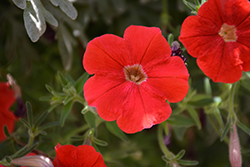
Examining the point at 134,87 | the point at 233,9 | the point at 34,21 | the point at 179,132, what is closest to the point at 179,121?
the point at 179,132

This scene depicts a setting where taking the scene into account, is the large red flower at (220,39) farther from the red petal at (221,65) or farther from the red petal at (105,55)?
the red petal at (105,55)

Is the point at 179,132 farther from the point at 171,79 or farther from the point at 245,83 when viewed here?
the point at 171,79

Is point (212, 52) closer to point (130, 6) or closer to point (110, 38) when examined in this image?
point (110, 38)

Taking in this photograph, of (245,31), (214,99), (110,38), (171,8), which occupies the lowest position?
(214,99)

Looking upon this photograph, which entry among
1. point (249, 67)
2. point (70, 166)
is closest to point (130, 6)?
point (249, 67)

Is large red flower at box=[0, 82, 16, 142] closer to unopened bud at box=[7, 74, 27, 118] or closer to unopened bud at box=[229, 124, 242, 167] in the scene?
unopened bud at box=[7, 74, 27, 118]

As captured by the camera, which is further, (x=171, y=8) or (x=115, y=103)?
(x=171, y=8)
